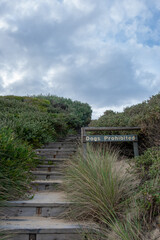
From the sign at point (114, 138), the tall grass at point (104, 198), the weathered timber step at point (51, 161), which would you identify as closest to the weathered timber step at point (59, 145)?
the weathered timber step at point (51, 161)

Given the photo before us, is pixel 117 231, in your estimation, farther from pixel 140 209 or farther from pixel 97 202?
pixel 97 202

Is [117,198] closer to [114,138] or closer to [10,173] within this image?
[10,173]

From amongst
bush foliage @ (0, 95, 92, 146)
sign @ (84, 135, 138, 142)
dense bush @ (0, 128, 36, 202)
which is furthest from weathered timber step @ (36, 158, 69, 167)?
dense bush @ (0, 128, 36, 202)

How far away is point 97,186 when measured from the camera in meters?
3.31

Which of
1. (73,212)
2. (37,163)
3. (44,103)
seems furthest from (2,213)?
(44,103)

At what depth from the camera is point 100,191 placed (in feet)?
10.7

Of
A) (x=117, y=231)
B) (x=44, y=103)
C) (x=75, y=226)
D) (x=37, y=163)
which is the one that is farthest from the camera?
(x=44, y=103)

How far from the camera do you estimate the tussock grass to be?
3.17m

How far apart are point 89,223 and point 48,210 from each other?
0.97 meters

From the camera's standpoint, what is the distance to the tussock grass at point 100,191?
3172mm

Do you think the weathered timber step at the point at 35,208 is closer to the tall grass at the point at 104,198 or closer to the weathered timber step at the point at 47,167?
the tall grass at the point at 104,198

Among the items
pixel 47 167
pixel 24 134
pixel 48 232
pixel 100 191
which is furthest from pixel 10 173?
pixel 24 134

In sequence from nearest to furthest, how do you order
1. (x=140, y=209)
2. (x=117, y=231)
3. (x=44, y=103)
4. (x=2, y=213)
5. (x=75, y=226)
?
1. (x=117, y=231)
2. (x=140, y=209)
3. (x=75, y=226)
4. (x=2, y=213)
5. (x=44, y=103)

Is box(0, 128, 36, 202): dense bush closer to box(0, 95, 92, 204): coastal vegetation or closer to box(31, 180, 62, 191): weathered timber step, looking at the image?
box(0, 95, 92, 204): coastal vegetation
